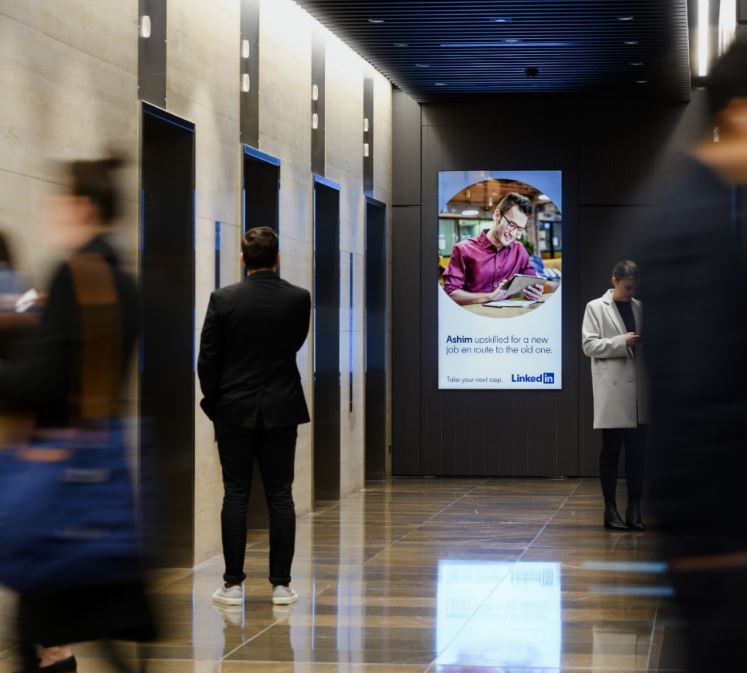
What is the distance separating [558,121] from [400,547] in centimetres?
673

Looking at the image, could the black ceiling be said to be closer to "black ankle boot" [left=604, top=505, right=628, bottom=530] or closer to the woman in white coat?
the woman in white coat

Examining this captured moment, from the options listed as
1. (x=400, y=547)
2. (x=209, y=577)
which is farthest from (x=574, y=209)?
(x=209, y=577)

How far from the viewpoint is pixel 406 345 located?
583 inches

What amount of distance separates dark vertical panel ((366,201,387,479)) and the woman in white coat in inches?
182

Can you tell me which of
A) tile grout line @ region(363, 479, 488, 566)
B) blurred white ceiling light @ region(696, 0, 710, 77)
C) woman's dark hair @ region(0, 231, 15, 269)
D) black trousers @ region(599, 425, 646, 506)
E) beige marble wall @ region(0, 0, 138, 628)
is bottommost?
tile grout line @ region(363, 479, 488, 566)

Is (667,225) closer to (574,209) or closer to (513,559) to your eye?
(513,559)

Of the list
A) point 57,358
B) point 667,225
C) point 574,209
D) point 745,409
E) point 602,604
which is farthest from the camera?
point 574,209

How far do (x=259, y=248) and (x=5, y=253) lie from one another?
154 cm

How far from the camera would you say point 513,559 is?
8.66 metres

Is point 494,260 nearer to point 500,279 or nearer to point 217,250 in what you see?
point 500,279

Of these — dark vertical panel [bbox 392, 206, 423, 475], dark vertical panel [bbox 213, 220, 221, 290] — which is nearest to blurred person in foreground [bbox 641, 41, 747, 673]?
dark vertical panel [bbox 213, 220, 221, 290]

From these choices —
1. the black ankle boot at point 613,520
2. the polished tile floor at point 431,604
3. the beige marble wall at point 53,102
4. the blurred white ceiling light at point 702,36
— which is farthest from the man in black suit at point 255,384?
the blurred white ceiling light at point 702,36

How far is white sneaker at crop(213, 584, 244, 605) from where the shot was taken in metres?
6.96

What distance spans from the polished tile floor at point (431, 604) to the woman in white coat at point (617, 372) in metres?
0.55
